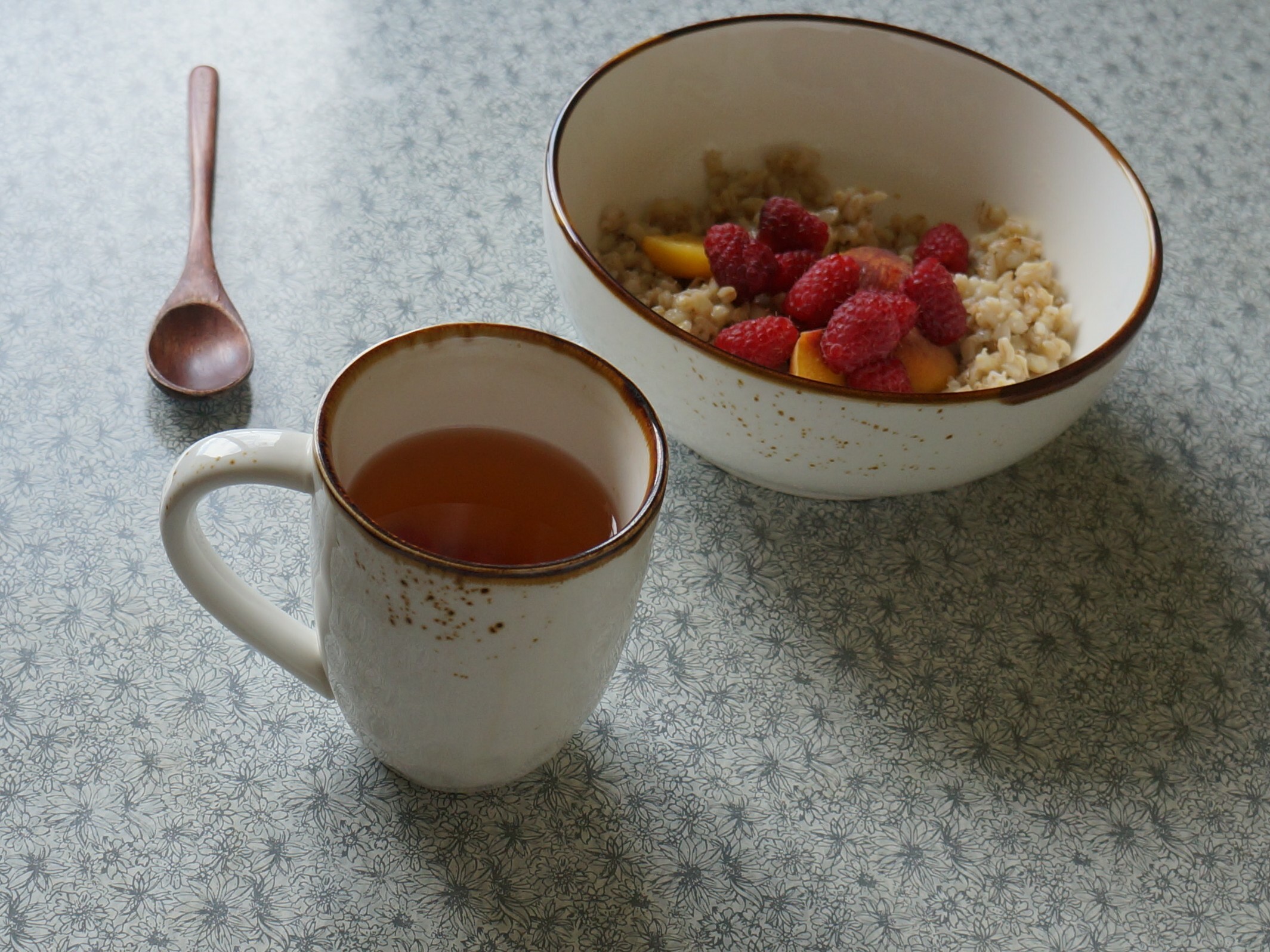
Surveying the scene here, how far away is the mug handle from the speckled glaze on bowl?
272mm

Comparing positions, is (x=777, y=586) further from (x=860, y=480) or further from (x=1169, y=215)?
(x=1169, y=215)

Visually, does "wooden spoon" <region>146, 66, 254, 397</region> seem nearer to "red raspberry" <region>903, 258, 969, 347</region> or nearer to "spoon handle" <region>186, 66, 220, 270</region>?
"spoon handle" <region>186, 66, 220, 270</region>

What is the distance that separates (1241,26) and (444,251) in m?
1.05

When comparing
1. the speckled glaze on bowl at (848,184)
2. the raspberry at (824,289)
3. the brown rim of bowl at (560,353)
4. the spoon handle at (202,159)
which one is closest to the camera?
the brown rim of bowl at (560,353)

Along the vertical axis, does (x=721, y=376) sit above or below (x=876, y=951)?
above

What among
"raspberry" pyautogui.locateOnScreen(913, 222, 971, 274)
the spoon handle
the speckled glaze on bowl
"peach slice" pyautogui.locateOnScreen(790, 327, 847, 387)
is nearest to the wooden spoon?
the spoon handle

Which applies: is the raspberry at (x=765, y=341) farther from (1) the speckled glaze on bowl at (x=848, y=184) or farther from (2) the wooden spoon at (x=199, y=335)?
(2) the wooden spoon at (x=199, y=335)

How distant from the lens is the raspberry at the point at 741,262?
2.70 feet

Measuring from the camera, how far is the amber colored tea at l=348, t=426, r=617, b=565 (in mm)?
562

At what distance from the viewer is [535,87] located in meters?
1.14

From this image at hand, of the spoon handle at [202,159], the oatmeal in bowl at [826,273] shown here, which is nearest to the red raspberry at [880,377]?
the oatmeal in bowl at [826,273]

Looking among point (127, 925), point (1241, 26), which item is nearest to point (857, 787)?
point (127, 925)

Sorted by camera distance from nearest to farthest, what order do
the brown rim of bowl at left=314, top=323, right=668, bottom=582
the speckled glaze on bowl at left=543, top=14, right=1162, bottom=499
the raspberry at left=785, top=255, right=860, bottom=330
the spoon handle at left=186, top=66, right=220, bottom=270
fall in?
1. the brown rim of bowl at left=314, top=323, right=668, bottom=582
2. the speckled glaze on bowl at left=543, top=14, right=1162, bottom=499
3. the raspberry at left=785, top=255, right=860, bottom=330
4. the spoon handle at left=186, top=66, right=220, bottom=270

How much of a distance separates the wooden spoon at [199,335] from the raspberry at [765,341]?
1.19 ft
